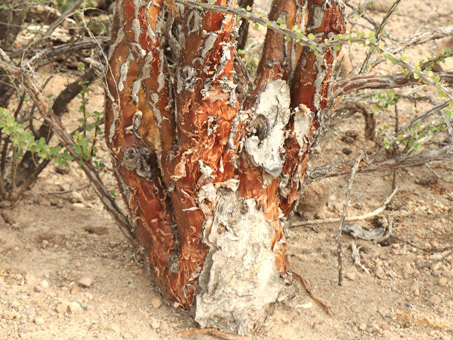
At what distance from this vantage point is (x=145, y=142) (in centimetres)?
251

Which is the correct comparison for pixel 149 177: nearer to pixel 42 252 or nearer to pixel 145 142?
pixel 145 142

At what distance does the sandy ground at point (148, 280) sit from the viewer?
8.14 feet

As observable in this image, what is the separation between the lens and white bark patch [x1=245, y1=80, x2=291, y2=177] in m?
2.45

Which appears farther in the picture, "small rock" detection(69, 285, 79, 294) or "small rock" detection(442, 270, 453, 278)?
"small rock" detection(442, 270, 453, 278)

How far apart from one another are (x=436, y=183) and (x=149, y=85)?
2.46 m

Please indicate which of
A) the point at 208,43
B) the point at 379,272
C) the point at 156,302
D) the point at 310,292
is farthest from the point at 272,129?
the point at 379,272

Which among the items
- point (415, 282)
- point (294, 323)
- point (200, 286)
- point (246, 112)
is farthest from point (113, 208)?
point (415, 282)

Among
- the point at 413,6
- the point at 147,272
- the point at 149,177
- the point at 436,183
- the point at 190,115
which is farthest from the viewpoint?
the point at 413,6

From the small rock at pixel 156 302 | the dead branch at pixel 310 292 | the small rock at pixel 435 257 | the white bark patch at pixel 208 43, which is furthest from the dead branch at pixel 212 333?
the small rock at pixel 435 257

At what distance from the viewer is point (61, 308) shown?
2.48 metres

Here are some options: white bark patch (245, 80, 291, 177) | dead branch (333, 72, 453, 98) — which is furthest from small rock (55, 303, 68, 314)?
dead branch (333, 72, 453, 98)

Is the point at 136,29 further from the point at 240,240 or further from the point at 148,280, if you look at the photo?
the point at 148,280

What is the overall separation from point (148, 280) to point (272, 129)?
953mm

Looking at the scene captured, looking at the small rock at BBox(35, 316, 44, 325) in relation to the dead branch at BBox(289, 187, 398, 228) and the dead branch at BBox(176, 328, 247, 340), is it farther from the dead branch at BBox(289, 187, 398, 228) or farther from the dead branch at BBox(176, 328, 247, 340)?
the dead branch at BBox(289, 187, 398, 228)
